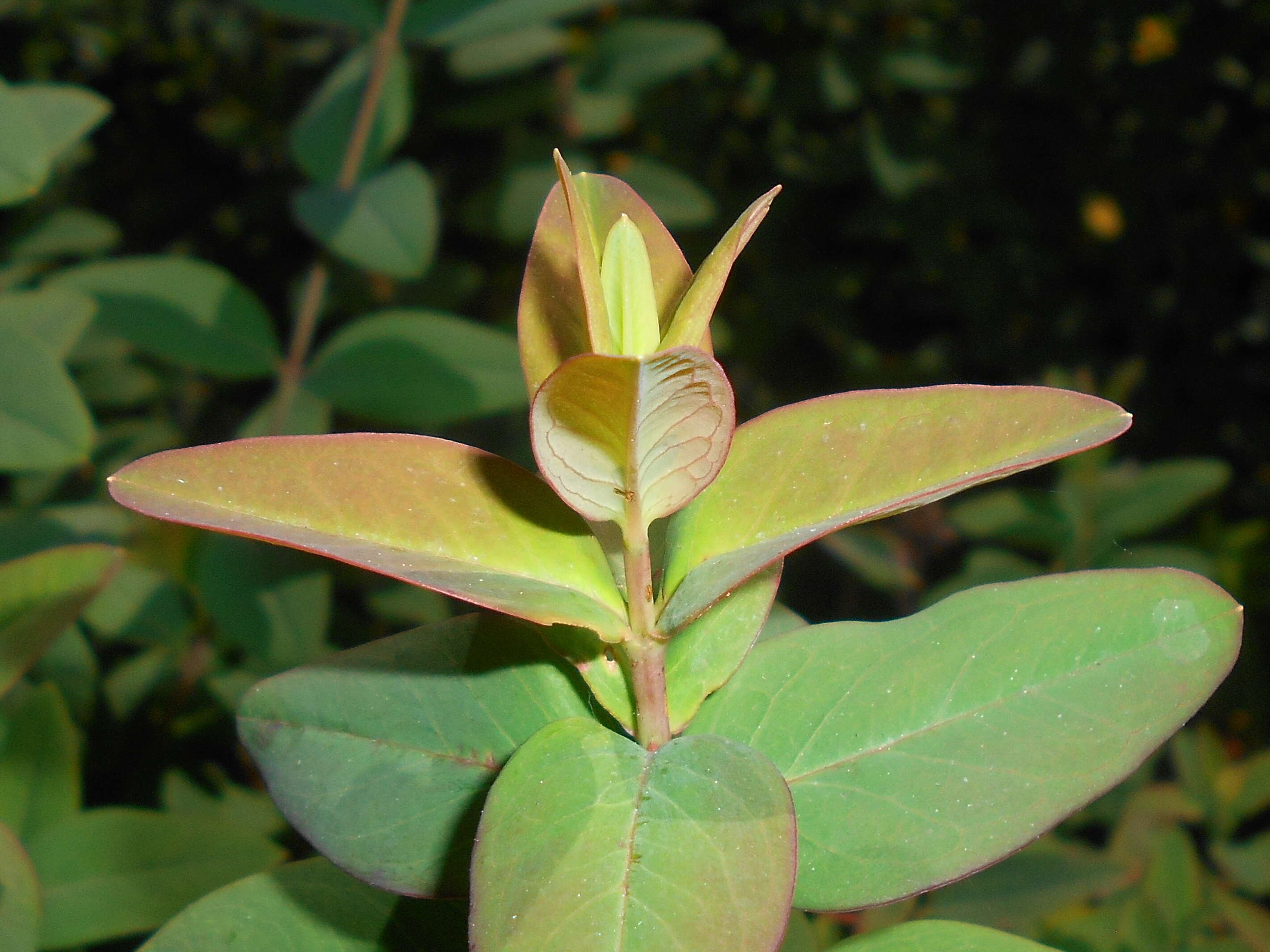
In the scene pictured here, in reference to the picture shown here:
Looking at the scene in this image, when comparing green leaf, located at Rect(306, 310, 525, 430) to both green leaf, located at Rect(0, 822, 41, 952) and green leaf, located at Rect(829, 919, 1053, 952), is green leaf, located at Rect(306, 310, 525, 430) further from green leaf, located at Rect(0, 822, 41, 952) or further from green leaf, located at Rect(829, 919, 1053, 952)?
green leaf, located at Rect(829, 919, 1053, 952)

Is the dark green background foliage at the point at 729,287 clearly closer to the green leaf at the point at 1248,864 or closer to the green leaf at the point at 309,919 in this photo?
the green leaf at the point at 1248,864

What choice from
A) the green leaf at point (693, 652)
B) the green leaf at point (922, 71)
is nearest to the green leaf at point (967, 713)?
the green leaf at point (693, 652)

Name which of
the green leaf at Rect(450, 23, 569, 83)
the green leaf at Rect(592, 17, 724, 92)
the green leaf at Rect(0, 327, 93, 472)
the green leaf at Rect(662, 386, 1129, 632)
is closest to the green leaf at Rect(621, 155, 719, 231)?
the green leaf at Rect(592, 17, 724, 92)

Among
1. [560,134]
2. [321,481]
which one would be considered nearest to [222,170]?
[560,134]

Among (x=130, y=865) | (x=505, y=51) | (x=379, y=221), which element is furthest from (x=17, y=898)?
(x=505, y=51)

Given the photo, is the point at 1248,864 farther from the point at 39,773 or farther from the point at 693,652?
the point at 39,773

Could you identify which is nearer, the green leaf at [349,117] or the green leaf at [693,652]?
the green leaf at [693,652]
